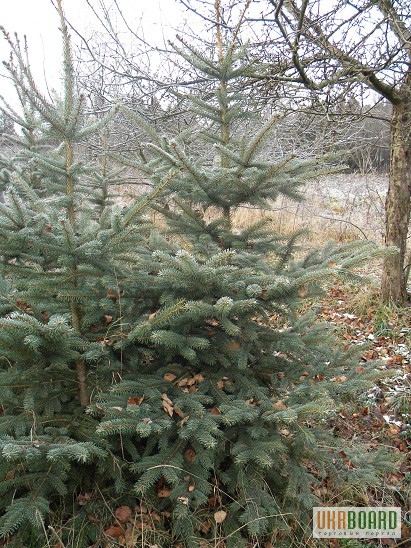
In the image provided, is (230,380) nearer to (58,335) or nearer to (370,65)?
(58,335)

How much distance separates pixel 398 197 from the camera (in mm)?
4559

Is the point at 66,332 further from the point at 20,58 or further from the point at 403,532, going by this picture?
the point at 403,532

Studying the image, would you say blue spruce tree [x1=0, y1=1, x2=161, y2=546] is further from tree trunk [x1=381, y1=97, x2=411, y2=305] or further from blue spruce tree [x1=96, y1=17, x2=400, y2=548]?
tree trunk [x1=381, y1=97, x2=411, y2=305]

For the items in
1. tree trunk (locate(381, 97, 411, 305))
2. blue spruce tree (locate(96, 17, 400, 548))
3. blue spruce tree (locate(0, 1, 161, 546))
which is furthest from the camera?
tree trunk (locate(381, 97, 411, 305))

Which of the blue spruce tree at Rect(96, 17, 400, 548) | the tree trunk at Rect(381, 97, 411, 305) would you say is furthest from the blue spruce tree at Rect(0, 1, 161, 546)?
the tree trunk at Rect(381, 97, 411, 305)

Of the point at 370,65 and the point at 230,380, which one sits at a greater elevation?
the point at 370,65

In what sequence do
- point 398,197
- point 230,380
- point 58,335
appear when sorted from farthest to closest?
point 398,197 < point 230,380 < point 58,335

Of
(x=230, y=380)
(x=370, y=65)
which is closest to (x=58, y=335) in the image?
(x=230, y=380)

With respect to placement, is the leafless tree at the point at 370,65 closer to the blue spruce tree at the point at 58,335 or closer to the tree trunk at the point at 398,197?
the tree trunk at the point at 398,197

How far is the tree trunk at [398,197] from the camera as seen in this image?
443cm

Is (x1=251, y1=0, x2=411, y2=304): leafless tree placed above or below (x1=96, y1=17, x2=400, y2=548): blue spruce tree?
above

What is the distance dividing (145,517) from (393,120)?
479 cm

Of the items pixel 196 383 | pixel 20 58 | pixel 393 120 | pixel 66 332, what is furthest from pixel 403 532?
pixel 393 120

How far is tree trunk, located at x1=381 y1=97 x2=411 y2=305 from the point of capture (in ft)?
14.5
